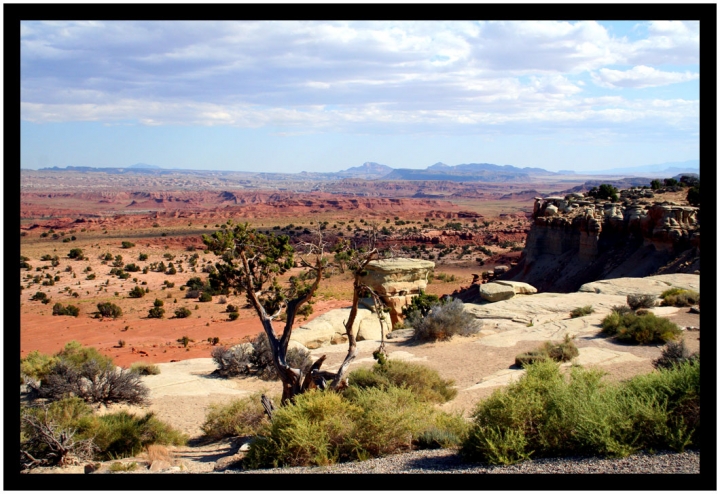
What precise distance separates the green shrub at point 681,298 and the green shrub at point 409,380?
9490 millimetres

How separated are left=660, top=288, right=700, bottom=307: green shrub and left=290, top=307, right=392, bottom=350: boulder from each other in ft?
28.4

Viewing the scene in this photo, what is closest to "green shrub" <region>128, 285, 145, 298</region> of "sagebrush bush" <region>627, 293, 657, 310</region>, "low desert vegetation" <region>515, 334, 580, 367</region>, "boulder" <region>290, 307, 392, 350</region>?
"boulder" <region>290, 307, 392, 350</region>

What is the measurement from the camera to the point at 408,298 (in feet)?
68.0

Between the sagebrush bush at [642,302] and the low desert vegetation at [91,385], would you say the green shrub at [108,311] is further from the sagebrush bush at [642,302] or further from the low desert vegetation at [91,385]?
the sagebrush bush at [642,302]

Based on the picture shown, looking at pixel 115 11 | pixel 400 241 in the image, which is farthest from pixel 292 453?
pixel 400 241

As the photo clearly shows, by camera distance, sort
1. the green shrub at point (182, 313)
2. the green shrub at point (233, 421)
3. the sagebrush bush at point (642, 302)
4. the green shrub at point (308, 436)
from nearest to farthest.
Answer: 1. the green shrub at point (308, 436)
2. the green shrub at point (233, 421)
3. the sagebrush bush at point (642, 302)
4. the green shrub at point (182, 313)

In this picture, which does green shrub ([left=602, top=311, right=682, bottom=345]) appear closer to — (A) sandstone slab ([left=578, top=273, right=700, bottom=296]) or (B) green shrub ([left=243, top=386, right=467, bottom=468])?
(A) sandstone slab ([left=578, top=273, right=700, bottom=296])

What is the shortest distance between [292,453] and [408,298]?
1433cm

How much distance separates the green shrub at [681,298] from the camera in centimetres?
1653

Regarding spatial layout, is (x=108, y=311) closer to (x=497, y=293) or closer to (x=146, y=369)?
(x=146, y=369)

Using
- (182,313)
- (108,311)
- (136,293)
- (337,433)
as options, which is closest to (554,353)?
(337,433)

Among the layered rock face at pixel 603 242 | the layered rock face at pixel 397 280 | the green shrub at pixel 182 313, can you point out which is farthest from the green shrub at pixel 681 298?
the green shrub at pixel 182 313

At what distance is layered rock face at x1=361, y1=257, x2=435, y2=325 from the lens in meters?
20.2

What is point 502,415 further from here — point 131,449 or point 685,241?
point 685,241
